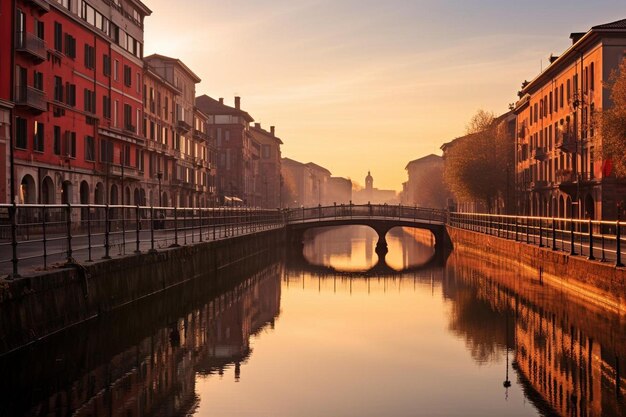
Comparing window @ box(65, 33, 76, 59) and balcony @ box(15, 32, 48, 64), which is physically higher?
window @ box(65, 33, 76, 59)

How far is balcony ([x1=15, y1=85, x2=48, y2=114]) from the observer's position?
35.6 m

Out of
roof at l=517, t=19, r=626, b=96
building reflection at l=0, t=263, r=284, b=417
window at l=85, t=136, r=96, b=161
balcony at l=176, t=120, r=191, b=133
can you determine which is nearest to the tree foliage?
roof at l=517, t=19, r=626, b=96

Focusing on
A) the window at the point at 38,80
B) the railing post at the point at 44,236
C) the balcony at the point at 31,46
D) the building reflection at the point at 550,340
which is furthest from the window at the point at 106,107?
the railing post at the point at 44,236

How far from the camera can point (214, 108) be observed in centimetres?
10050

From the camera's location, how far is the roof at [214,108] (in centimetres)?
9981

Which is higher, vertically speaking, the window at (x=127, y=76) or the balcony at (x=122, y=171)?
the window at (x=127, y=76)

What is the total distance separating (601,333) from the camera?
566 inches

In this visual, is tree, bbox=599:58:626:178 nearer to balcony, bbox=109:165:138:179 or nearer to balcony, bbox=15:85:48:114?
balcony, bbox=15:85:48:114

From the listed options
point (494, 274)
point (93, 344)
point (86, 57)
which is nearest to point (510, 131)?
point (86, 57)

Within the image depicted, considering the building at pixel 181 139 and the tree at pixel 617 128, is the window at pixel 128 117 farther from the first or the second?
the tree at pixel 617 128

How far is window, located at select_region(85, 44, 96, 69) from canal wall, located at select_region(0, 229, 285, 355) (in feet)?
80.3

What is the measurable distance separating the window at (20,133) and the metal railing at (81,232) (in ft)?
43.0

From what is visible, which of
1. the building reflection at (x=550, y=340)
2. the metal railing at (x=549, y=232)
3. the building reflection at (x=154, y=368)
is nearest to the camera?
the building reflection at (x=154, y=368)

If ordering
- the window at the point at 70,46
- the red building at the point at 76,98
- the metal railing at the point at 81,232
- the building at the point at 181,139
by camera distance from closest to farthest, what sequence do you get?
the metal railing at the point at 81,232, the red building at the point at 76,98, the window at the point at 70,46, the building at the point at 181,139
